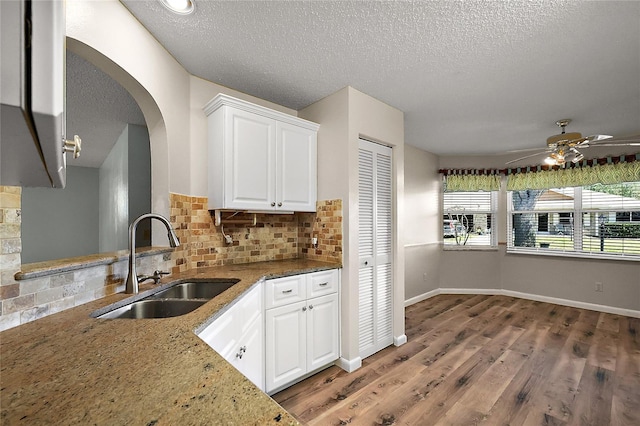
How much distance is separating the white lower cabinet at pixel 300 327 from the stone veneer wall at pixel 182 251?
368mm

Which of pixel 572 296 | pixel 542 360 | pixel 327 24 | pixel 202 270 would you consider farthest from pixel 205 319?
pixel 572 296

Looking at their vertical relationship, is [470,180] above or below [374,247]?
above

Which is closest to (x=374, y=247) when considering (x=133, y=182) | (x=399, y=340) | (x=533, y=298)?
(x=399, y=340)

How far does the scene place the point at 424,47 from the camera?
197 cm

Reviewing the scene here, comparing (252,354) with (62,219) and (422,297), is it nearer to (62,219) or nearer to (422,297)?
(422,297)

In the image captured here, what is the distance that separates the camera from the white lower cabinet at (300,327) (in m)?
2.08

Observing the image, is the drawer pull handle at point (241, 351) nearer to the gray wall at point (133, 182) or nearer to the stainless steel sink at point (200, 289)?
the stainless steel sink at point (200, 289)

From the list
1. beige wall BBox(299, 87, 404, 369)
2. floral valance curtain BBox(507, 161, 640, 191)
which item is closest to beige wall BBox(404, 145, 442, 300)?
floral valance curtain BBox(507, 161, 640, 191)

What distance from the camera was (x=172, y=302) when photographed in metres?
1.57

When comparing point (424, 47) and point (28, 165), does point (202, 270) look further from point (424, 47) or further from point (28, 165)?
point (424, 47)

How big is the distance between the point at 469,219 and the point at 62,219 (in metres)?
7.30

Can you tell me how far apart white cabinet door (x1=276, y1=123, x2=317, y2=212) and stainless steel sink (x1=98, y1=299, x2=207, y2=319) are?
1108 millimetres

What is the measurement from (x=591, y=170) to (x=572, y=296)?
6.12 ft

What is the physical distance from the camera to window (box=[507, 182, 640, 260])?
396 centimetres
